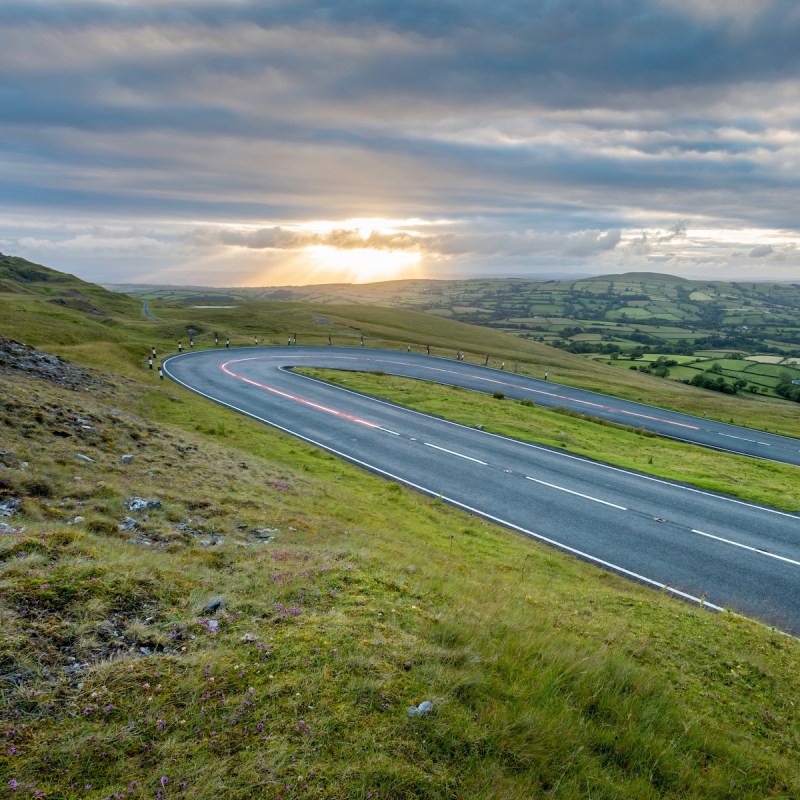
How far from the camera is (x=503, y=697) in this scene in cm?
543

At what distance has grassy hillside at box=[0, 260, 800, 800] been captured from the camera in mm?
4207

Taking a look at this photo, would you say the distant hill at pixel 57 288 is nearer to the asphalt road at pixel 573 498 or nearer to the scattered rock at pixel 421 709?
the asphalt road at pixel 573 498

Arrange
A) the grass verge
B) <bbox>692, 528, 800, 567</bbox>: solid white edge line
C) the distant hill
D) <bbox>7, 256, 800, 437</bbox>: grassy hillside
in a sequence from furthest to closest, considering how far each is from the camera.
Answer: the distant hill → <bbox>7, 256, 800, 437</bbox>: grassy hillside → the grass verge → <bbox>692, 528, 800, 567</bbox>: solid white edge line

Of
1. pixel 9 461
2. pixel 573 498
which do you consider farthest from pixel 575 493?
pixel 9 461

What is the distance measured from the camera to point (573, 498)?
18.3 m

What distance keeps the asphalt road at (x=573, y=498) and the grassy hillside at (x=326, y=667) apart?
3194 mm

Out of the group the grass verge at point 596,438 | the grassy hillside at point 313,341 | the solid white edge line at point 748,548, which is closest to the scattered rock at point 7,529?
the solid white edge line at point 748,548

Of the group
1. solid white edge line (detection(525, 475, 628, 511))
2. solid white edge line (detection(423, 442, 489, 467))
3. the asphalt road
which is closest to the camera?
the asphalt road

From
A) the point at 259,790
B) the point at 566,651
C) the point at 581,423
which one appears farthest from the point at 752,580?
the point at 581,423

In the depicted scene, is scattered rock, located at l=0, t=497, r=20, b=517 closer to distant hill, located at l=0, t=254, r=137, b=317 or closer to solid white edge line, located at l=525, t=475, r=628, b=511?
solid white edge line, located at l=525, t=475, r=628, b=511

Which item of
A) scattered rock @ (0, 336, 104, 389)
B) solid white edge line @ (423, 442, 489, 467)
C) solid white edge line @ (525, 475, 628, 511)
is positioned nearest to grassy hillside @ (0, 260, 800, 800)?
solid white edge line @ (525, 475, 628, 511)

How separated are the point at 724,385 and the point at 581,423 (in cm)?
5033

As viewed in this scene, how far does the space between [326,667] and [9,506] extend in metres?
6.72

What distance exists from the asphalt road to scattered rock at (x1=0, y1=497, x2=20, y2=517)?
Result: 40.0 ft
